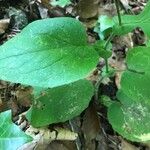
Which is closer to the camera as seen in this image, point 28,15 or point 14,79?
point 14,79

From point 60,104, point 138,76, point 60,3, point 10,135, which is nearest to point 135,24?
point 138,76

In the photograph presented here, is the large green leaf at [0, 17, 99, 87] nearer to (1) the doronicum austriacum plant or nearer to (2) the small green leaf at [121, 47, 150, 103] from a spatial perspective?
(1) the doronicum austriacum plant

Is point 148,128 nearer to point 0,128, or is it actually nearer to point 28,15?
point 0,128

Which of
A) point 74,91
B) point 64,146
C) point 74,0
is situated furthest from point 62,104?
point 74,0

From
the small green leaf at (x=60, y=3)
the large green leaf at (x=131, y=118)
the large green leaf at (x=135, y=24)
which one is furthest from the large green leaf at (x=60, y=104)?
the small green leaf at (x=60, y=3)

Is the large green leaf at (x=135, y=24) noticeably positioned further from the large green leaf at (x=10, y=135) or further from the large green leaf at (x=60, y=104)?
the large green leaf at (x=10, y=135)

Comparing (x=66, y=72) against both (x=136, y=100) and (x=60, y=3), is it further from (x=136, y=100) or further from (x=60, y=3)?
(x=60, y=3)

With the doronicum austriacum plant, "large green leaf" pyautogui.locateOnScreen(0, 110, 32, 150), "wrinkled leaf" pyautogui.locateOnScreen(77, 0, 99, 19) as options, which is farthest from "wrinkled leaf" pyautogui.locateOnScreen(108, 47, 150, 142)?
"wrinkled leaf" pyautogui.locateOnScreen(77, 0, 99, 19)
